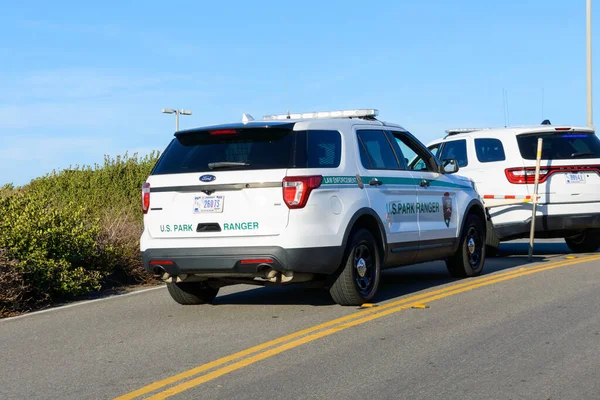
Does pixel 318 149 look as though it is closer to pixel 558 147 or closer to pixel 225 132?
pixel 225 132

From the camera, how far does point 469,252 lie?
12156mm

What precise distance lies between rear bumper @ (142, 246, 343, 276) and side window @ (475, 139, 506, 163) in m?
6.51

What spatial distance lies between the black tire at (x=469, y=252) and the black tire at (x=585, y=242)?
12.0ft

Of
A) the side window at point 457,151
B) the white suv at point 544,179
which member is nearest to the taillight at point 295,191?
the white suv at point 544,179

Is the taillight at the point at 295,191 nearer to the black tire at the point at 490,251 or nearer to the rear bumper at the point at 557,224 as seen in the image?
the rear bumper at the point at 557,224

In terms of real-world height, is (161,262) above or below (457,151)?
below

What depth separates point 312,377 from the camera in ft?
21.2

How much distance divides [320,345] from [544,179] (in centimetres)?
794

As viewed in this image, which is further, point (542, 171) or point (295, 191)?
point (542, 171)

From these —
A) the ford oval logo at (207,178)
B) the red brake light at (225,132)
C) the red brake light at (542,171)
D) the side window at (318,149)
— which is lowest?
the red brake light at (542,171)

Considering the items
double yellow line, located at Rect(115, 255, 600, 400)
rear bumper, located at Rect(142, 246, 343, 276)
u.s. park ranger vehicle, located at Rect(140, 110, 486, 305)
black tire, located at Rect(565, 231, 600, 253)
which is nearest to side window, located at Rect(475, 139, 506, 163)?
black tire, located at Rect(565, 231, 600, 253)

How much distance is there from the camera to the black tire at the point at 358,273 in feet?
30.5

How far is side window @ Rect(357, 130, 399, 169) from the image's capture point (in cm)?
986

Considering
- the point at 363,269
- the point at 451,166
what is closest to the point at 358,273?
the point at 363,269
